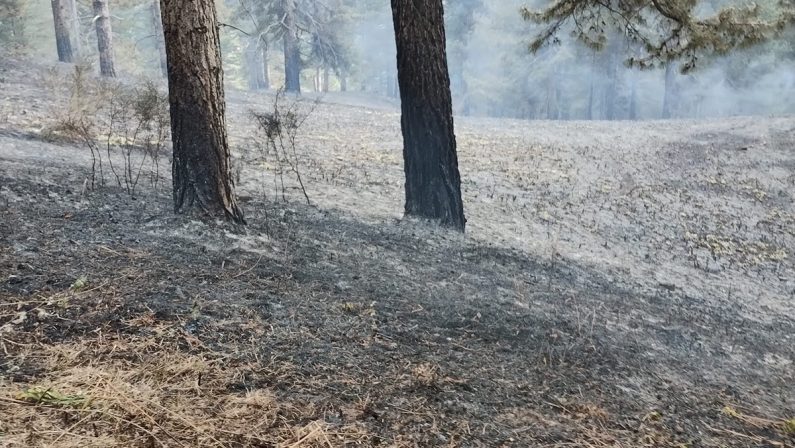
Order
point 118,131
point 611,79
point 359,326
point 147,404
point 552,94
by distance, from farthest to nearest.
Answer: point 552,94 < point 611,79 < point 118,131 < point 359,326 < point 147,404

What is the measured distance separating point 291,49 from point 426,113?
23424mm

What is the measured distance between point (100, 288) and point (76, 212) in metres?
1.75

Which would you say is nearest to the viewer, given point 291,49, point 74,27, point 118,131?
point 118,131

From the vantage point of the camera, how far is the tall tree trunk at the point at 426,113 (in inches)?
251

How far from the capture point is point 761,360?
4988 millimetres

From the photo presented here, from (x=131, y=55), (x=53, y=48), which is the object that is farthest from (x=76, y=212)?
(x=53, y=48)

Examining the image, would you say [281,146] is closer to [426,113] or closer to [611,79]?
[426,113]

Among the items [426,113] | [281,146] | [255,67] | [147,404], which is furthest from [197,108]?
[255,67]

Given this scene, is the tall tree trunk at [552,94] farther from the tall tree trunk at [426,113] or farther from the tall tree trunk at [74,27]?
the tall tree trunk at [426,113]

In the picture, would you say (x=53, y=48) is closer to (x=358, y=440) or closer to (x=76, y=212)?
(x=76, y=212)

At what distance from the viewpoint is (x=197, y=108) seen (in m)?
4.76

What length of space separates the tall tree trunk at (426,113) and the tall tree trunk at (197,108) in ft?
7.61

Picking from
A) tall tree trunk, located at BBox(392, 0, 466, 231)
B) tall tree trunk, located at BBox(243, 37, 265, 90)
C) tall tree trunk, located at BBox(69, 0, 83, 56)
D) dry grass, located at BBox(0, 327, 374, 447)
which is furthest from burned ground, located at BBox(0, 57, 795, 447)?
tall tree trunk, located at BBox(243, 37, 265, 90)

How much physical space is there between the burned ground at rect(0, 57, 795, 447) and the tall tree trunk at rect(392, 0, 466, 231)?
0.51 meters
